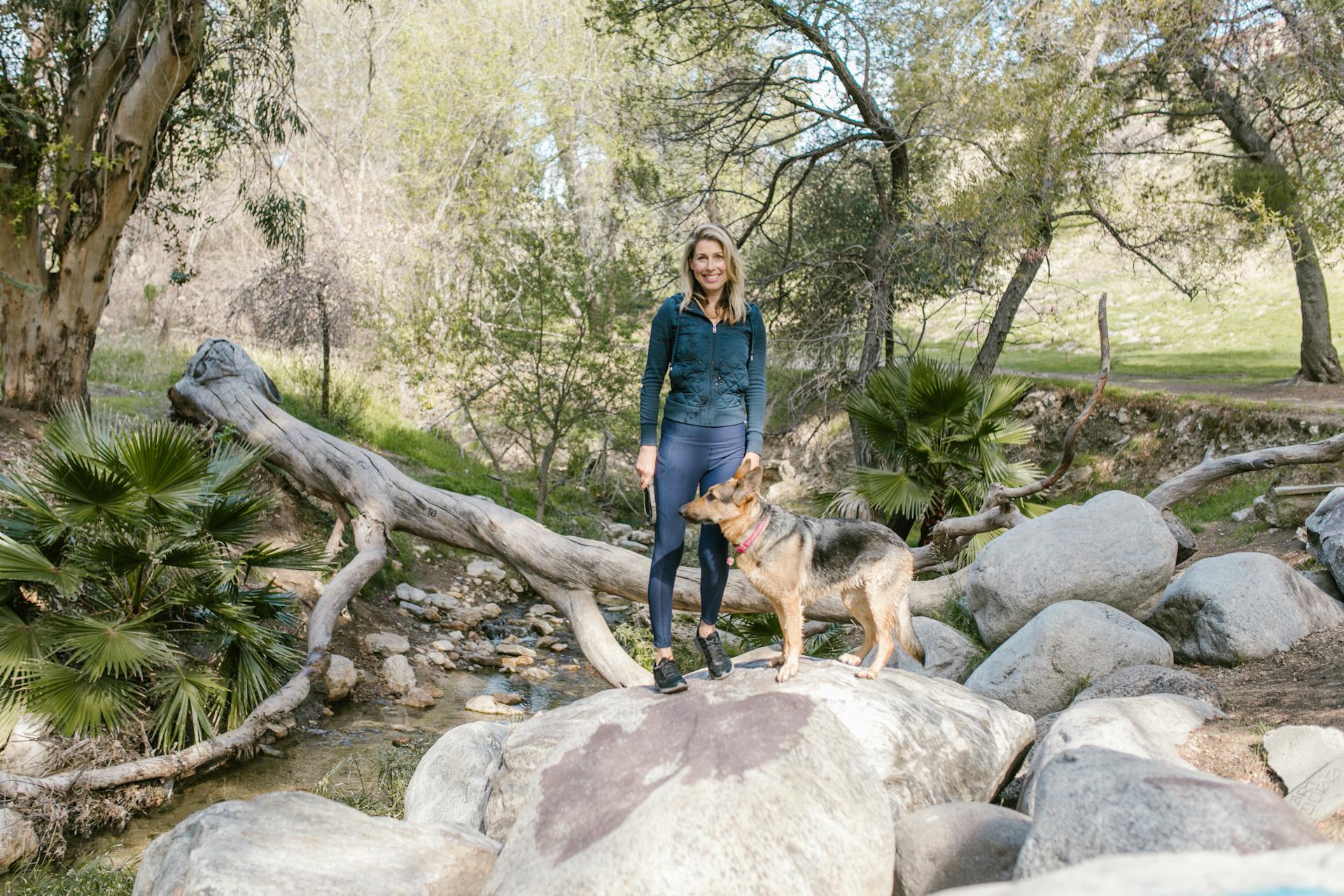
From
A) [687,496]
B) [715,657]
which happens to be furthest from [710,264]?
[715,657]

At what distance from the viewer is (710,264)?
17.2 feet

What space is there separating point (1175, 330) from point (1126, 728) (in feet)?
75.9

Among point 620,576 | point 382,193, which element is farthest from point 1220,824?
point 382,193

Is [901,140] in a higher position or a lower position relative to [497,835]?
higher

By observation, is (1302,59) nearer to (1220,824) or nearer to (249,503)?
(1220,824)

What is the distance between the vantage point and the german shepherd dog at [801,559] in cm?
517

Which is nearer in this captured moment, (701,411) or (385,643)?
(701,411)

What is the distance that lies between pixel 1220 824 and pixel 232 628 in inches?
301

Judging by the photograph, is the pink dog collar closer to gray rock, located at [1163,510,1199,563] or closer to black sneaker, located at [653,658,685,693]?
black sneaker, located at [653,658,685,693]

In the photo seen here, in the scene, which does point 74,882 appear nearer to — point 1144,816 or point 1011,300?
point 1144,816

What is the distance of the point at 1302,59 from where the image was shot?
40.0 feet

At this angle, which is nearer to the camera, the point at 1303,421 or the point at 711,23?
the point at 1303,421

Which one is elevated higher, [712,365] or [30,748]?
[712,365]

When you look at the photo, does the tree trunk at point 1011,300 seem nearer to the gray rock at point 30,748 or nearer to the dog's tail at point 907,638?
the dog's tail at point 907,638
